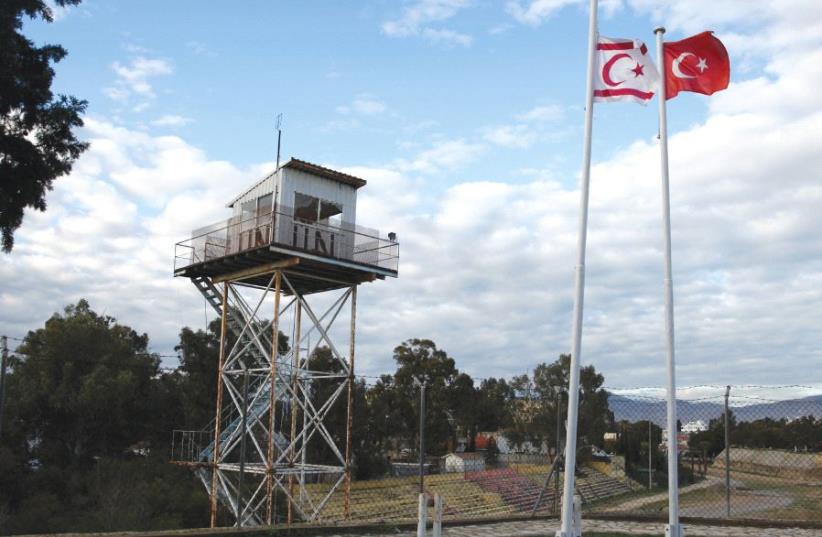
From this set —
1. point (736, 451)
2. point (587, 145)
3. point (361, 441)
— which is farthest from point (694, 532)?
point (361, 441)

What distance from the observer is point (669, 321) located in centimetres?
1051

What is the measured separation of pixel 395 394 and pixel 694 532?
49.8 meters

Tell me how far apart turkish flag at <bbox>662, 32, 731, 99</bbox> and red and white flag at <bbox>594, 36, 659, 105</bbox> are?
539mm

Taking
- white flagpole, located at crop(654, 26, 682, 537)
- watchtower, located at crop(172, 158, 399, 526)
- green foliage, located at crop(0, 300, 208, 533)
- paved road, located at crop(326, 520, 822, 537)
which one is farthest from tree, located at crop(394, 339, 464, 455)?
white flagpole, located at crop(654, 26, 682, 537)

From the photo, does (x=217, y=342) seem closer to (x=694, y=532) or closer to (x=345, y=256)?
(x=345, y=256)

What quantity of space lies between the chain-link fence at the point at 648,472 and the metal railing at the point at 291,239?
775cm

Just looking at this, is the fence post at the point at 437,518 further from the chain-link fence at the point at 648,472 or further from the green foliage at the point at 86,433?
the green foliage at the point at 86,433

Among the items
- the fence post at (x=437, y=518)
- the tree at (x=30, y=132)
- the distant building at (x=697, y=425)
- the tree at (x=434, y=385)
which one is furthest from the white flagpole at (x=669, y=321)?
the tree at (x=434, y=385)

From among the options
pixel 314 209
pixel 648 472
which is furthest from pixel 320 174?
pixel 648 472

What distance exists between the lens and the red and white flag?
1065 cm

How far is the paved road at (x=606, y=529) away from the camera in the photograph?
49.1 feet

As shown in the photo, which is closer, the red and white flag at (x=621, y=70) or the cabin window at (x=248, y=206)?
the red and white flag at (x=621, y=70)

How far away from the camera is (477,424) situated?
74.2m

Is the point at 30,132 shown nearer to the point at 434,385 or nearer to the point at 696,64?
the point at 696,64
